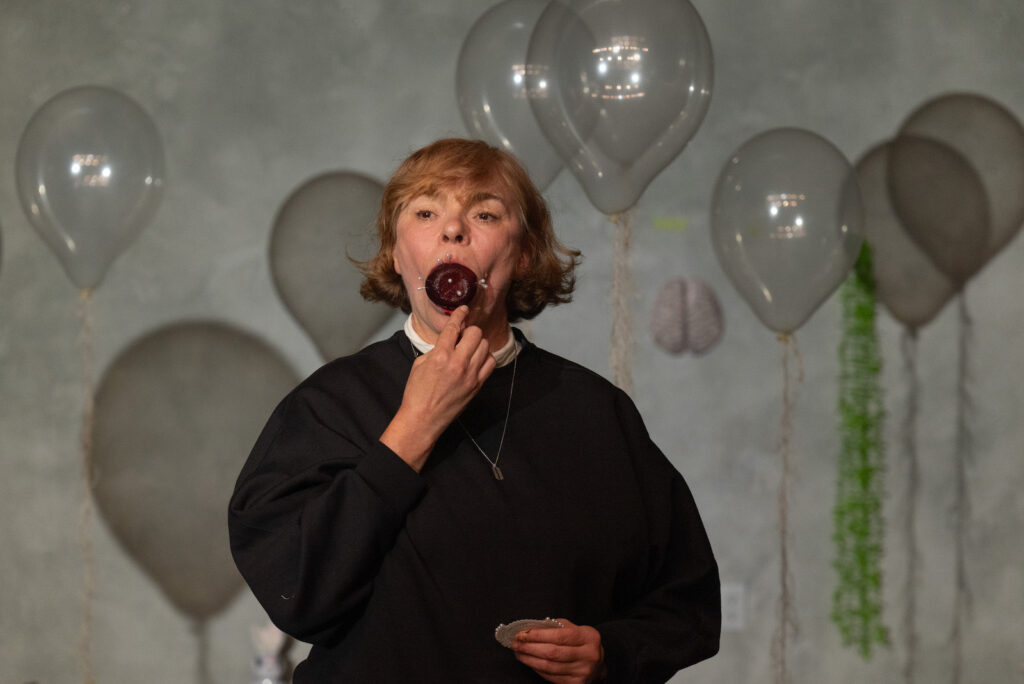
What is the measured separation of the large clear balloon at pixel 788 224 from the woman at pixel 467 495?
1240 mm

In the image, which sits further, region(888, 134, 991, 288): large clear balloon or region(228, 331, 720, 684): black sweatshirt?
region(888, 134, 991, 288): large clear balloon

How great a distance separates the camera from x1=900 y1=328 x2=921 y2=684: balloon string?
305cm

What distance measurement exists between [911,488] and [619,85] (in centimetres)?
177

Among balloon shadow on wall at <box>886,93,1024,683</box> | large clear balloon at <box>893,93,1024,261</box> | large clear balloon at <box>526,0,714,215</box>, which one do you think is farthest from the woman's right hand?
large clear balloon at <box>893,93,1024,261</box>

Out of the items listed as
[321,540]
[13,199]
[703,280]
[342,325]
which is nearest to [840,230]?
[703,280]

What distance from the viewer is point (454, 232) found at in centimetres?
115

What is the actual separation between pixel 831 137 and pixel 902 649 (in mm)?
1610

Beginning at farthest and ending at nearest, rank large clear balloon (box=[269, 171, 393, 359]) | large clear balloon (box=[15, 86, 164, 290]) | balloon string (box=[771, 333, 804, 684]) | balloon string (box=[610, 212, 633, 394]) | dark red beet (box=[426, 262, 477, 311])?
balloon string (box=[771, 333, 804, 684]), large clear balloon (box=[269, 171, 393, 359]), large clear balloon (box=[15, 86, 164, 290]), balloon string (box=[610, 212, 633, 394]), dark red beet (box=[426, 262, 477, 311])

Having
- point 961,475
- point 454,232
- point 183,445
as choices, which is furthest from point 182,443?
point 961,475

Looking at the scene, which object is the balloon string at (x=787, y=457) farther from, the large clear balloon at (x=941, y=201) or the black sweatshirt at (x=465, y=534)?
the black sweatshirt at (x=465, y=534)

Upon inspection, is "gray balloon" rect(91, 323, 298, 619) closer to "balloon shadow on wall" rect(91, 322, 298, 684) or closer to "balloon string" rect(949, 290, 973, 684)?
"balloon shadow on wall" rect(91, 322, 298, 684)

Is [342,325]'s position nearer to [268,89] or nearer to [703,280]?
[268,89]

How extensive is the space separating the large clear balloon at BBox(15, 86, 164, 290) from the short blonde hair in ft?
4.64

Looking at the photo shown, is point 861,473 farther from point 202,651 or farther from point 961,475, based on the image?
point 202,651
